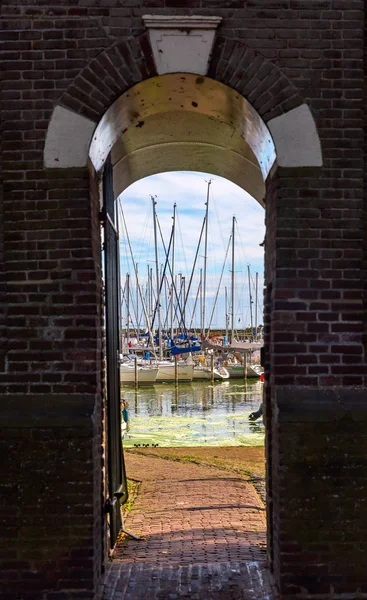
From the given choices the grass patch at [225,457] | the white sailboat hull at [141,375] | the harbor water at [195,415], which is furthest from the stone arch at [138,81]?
the white sailboat hull at [141,375]

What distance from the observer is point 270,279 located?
16.5 feet

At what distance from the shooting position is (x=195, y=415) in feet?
85.7

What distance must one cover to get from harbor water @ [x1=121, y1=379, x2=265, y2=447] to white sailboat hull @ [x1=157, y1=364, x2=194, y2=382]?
30.7 inches

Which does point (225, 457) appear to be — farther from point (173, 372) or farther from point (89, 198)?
point (173, 372)

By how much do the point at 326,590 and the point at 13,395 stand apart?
2744mm

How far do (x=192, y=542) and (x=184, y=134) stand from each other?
14.3ft

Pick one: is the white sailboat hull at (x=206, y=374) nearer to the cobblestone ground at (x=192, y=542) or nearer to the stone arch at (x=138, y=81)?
the cobblestone ground at (x=192, y=542)

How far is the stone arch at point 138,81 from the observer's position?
4664mm

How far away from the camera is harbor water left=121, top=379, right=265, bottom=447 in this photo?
19172mm

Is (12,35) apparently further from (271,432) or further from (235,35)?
(271,432)

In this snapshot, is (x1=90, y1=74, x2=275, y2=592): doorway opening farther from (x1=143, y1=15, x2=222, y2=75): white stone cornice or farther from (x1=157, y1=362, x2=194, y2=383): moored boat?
(x1=157, y1=362, x2=194, y2=383): moored boat

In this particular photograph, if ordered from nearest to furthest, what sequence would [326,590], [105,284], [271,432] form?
[326,590], [271,432], [105,284]

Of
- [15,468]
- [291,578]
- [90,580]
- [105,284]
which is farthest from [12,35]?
[291,578]

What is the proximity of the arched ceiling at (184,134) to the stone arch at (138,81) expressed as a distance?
122 mm
